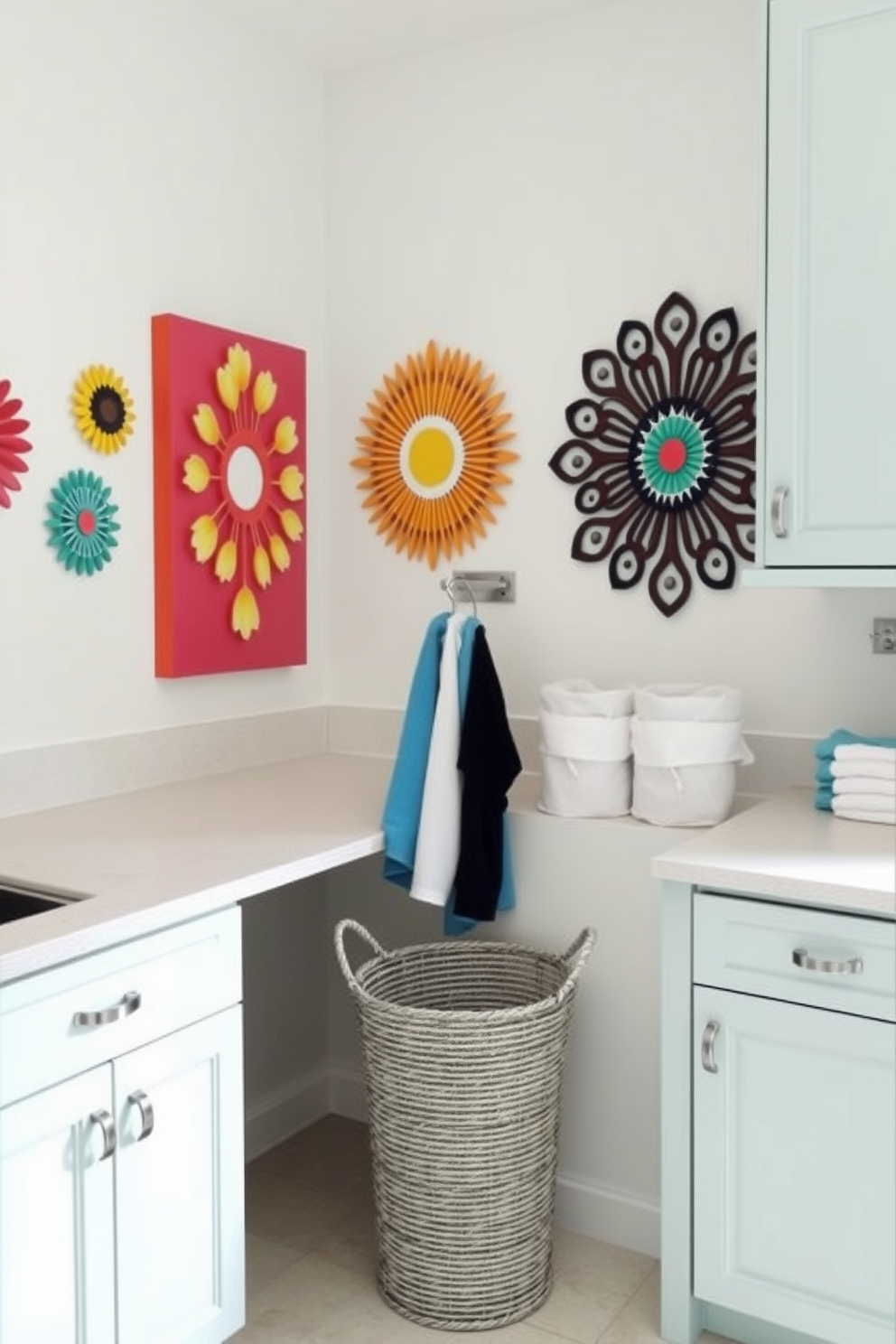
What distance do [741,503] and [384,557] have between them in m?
0.92

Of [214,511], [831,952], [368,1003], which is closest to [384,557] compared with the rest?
[214,511]

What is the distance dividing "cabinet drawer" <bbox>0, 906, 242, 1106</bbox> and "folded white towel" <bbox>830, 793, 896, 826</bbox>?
108 cm

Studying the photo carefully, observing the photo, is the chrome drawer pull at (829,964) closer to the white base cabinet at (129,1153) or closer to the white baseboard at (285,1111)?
the white base cabinet at (129,1153)

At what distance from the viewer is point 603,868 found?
2.47 meters

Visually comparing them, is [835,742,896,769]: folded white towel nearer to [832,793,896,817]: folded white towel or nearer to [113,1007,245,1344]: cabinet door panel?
[832,793,896,817]: folded white towel

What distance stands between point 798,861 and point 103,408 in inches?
62.8

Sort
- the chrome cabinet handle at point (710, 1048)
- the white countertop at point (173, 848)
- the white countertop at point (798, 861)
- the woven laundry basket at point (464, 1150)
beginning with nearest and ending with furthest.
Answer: the white countertop at point (173, 848) → the white countertop at point (798, 861) → the chrome cabinet handle at point (710, 1048) → the woven laundry basket at point (464, 1150)

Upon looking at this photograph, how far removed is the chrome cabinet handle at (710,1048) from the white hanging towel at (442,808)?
0.56 meters

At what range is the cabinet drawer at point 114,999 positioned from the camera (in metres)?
1.67

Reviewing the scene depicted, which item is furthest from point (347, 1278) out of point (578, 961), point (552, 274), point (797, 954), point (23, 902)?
point (552, 274)

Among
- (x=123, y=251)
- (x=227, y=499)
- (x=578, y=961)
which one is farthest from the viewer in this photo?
(x=227, y=499)

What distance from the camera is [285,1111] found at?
300cm

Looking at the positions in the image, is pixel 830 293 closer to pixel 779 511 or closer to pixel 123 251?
pixel 779 511

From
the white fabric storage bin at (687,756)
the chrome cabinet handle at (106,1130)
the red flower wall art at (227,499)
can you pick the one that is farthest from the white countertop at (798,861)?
the red flower wall art at (227,499)
